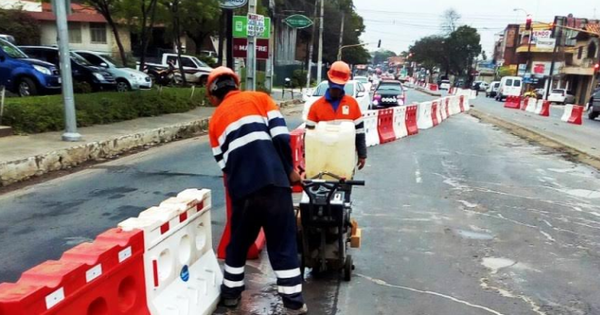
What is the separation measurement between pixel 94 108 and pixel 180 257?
34.7ft

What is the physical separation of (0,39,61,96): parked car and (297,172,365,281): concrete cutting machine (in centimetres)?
1310

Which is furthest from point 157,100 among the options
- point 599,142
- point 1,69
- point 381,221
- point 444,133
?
point 599,142

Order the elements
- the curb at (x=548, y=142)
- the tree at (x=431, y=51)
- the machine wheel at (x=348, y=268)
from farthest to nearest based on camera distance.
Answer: the tree at (x=431, y=51), the curb at (x=548, y=142), the machine wheel at (x=348, y=268)

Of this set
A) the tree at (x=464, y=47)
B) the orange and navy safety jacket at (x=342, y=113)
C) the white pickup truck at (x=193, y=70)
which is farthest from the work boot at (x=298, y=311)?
the tree at (x=464, y=47)

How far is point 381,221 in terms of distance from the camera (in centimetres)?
666

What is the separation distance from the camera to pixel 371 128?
13.6 metres

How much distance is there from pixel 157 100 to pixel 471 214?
1192 centimetres

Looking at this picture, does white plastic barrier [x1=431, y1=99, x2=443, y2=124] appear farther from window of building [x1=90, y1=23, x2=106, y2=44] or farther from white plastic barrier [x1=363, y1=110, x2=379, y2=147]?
window of building [x1=90, y1=23, x2=106, y2=44]

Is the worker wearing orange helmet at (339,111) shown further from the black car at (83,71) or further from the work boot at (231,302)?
the black car at (83,71)

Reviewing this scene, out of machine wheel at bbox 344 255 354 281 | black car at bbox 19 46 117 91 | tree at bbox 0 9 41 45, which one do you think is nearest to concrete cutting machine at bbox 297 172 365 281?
machine wheel at bbox 344 255 354 281

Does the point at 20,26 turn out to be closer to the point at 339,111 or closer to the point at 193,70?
the point at 193,70

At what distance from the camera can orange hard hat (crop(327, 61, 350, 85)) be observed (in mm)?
4973

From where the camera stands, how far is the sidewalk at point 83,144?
27.7ft

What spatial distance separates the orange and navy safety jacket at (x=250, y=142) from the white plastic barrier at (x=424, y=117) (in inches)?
572
